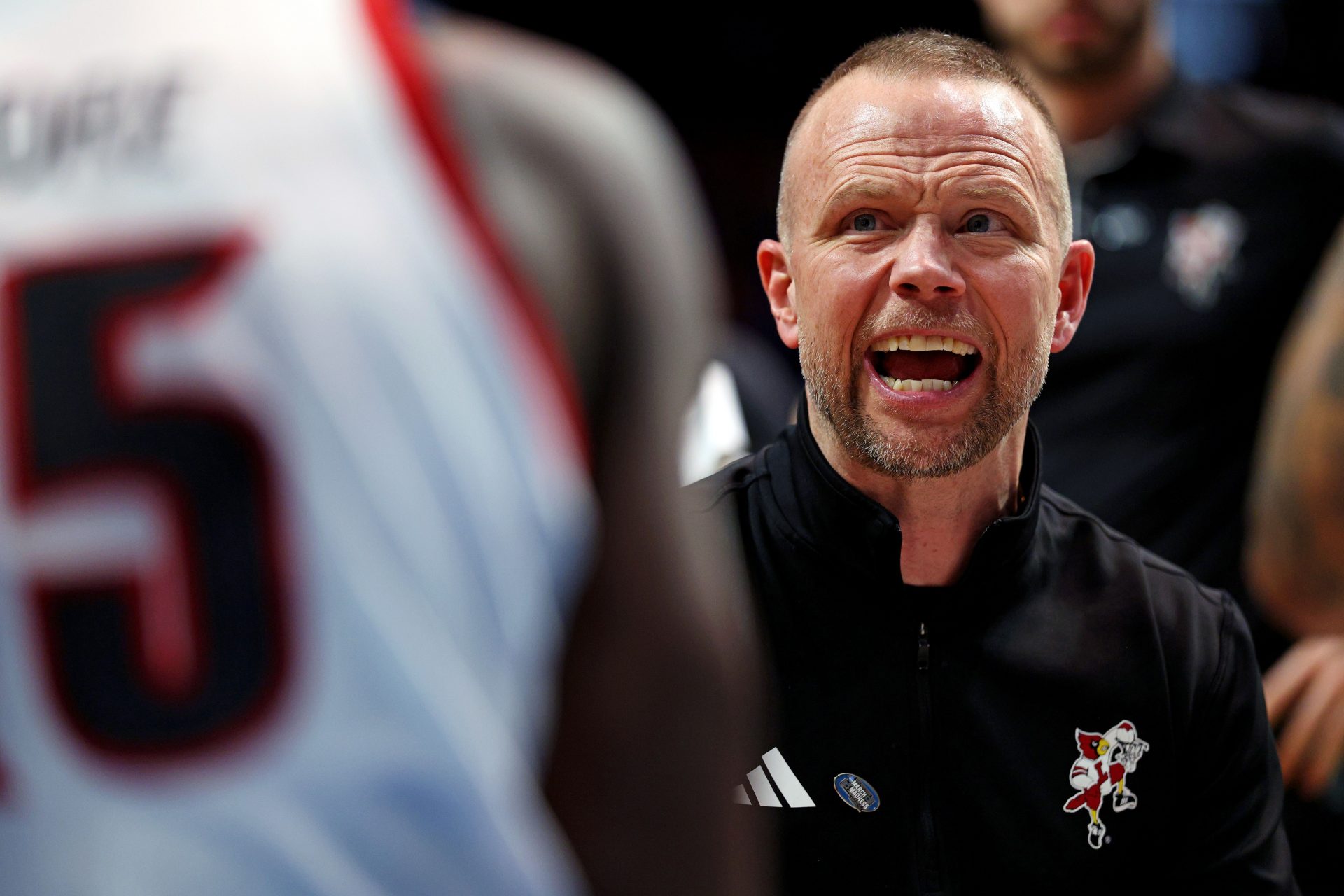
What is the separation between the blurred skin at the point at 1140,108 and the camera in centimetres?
136

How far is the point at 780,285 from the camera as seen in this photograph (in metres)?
1.20

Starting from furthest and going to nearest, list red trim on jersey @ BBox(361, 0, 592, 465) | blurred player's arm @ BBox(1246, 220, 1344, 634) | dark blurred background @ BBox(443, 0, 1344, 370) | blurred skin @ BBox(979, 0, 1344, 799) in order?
dark blurred background @ BBox(443, 0, 1344, 370)
blurred player's arm @ BBox(1246, 220, 1344, 634)
blurred skin @ BBox(979, 0, 1344, 799)
red trim on jersey @ BBox(361, 0, 592, 465)

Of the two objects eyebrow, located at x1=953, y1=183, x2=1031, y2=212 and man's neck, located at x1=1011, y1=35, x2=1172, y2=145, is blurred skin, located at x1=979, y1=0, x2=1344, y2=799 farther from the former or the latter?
eyebrow, located at x1=953, y1=183, x2=1031, y2=212

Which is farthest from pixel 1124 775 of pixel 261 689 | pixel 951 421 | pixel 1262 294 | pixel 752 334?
pixel 752 334

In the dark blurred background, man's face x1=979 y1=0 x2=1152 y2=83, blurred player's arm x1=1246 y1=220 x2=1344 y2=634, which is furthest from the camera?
the dark blurred background

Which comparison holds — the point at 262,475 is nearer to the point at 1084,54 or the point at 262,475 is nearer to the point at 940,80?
the point at 940,80

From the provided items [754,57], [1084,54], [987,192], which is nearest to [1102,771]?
[987,192]

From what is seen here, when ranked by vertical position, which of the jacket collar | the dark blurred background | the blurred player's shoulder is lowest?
the dark blurred background

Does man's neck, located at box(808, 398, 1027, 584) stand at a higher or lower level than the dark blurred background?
higher

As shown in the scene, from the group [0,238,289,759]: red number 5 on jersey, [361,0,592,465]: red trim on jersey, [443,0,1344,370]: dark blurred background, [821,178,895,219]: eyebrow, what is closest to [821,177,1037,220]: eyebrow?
[821,178,895,219]: eyebrow

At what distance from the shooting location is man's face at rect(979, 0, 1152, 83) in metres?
1.70

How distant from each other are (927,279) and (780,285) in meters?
0.16

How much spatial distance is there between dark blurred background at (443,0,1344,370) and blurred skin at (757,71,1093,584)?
3.72 meters

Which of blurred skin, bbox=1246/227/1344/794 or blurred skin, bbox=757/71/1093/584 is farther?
blurred skin, bbox=1246/227/1344/794
